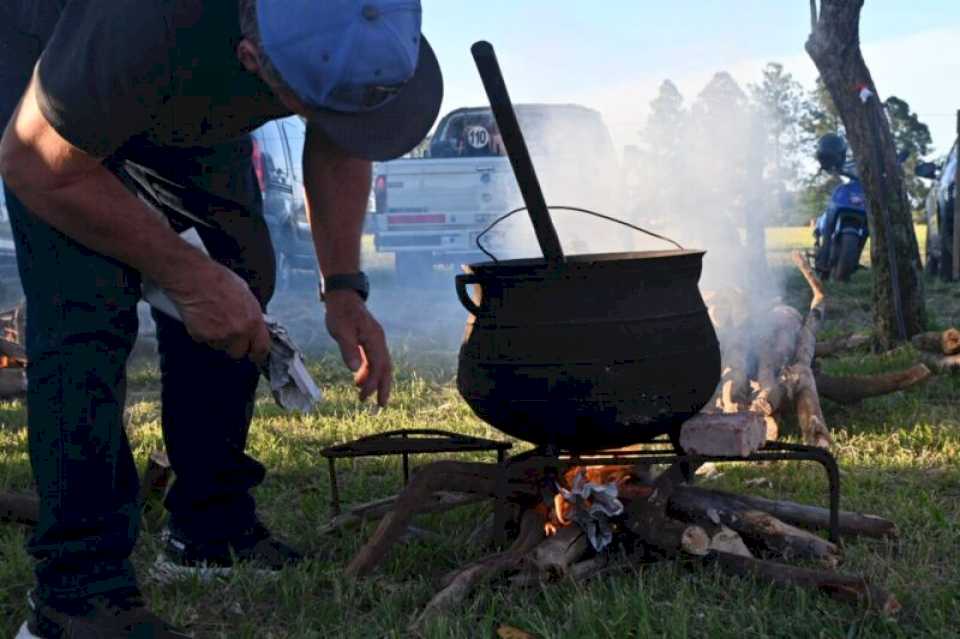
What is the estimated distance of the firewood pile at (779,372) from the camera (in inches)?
187

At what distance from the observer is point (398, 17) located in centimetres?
214

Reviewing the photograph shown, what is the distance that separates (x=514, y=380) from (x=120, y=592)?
1102 millimetres

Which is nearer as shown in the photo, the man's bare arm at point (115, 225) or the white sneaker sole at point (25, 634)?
the man's bare arm at point (115, 225)

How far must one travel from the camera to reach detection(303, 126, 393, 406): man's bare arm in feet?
9.34

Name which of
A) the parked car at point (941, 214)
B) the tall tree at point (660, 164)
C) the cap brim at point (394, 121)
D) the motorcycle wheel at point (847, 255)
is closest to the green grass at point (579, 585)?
the cap brim at point (394, 121)

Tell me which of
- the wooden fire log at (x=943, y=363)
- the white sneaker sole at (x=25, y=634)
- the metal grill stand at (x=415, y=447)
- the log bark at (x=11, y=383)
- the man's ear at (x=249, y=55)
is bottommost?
the white sneaker sole at (x=25, y=634)

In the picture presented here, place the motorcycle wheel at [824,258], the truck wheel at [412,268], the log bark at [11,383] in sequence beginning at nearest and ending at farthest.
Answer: the log bark at [11,383] → the motorcycle wheel at [824,258] → the truck wheel at [412,268]

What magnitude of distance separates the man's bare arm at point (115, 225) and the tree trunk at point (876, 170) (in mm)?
5375

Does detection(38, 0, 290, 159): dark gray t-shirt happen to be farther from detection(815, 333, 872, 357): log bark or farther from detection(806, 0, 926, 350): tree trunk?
detection(806, 0, 926, 350): tree trunk

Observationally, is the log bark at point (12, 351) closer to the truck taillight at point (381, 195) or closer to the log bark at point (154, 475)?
the log bark at point (154, 475)

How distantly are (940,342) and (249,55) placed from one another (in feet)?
16.3

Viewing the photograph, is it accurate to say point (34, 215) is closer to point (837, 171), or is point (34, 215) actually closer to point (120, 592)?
point (120, 592)

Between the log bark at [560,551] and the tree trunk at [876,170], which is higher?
the tree trunk at [876,170]

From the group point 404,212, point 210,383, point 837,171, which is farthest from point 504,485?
point 404,212
